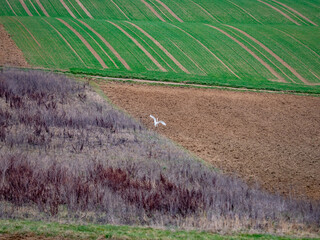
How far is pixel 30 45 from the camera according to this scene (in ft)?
110

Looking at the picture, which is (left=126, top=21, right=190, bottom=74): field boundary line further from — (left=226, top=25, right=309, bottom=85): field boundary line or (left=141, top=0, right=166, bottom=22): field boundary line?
(left=226, top=25, right=309, bottom=85): field boundary line

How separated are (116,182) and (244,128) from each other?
9.95m

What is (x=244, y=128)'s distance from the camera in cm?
2003

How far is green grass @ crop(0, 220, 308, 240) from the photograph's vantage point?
26.8 feet

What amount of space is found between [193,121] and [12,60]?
16235mm

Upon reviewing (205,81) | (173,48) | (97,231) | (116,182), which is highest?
(173,48)

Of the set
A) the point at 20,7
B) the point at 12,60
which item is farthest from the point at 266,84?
the point at 20,7

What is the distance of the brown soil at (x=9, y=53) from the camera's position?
97.2 ft

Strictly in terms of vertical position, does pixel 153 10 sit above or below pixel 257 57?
above

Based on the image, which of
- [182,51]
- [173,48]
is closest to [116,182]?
[182,51]

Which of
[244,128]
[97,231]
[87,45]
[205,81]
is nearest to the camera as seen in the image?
[97,231]

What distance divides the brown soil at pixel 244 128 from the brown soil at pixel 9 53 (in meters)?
7.47

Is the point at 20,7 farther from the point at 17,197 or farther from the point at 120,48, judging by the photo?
the point at 17,197

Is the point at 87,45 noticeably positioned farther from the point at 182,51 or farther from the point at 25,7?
the point at 25,7
